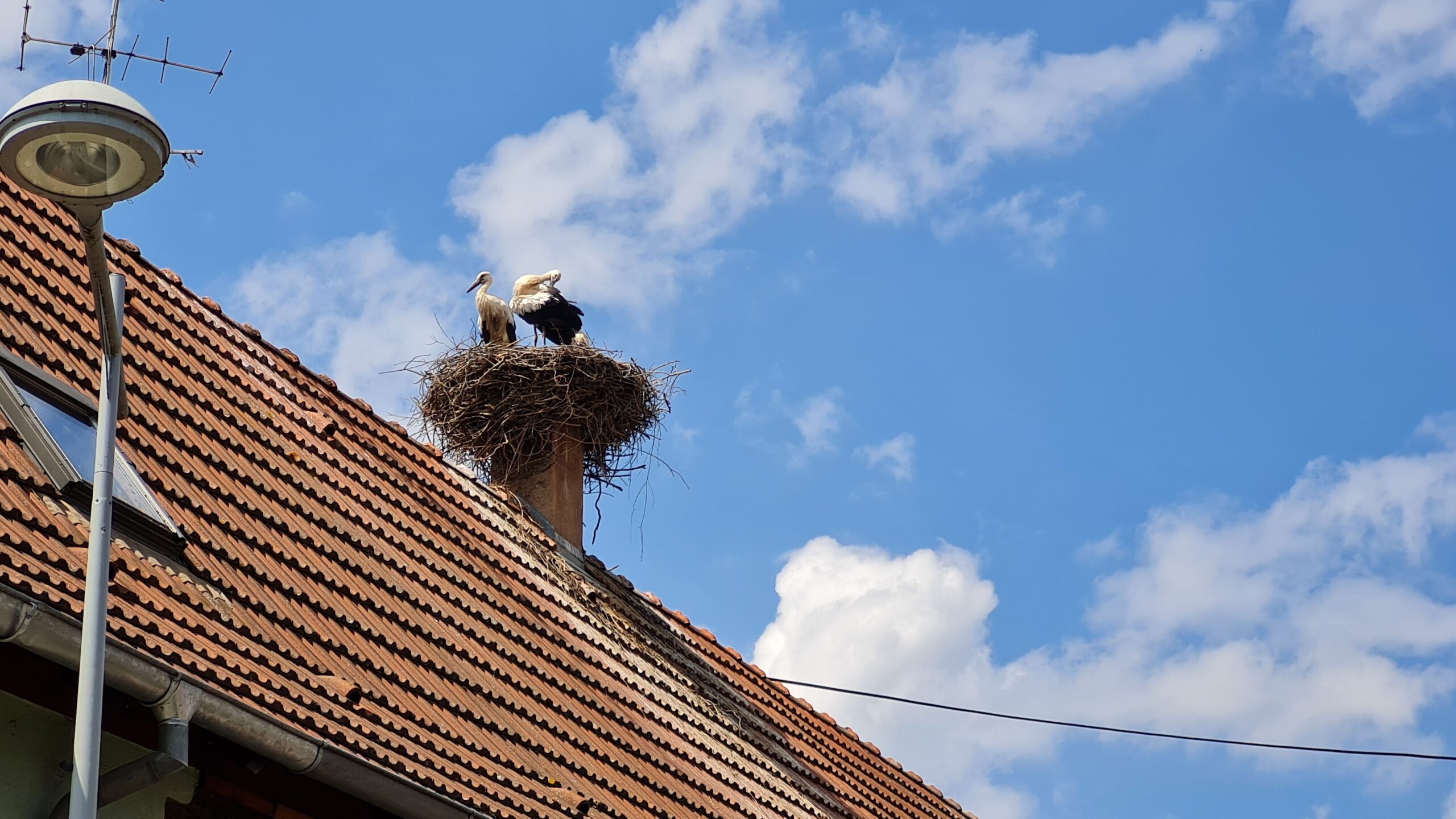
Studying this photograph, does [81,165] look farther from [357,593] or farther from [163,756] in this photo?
[357,593]

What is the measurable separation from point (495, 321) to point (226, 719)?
7.54 m

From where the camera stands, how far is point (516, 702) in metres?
Result: 8.05

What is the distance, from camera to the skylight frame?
6.09 meters

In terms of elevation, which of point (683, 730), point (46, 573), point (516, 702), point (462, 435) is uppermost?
point (462, 435)

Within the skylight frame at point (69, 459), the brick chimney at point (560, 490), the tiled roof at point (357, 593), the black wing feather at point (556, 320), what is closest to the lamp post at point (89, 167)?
the tiled roof at point (357, 593)

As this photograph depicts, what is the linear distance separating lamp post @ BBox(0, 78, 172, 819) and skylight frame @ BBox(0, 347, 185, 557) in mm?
1640

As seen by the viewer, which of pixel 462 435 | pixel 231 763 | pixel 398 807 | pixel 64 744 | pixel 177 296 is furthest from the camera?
pixel 462 435

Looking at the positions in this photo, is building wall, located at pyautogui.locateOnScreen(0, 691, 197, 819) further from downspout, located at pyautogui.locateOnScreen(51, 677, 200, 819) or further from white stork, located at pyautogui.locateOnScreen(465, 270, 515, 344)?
white stork, located at pyautogui.locateOnScreen(465, 270, 515, 344)

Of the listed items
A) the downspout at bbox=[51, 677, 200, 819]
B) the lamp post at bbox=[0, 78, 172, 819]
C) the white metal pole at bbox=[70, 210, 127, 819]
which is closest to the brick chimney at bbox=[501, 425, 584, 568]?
the downspout at bbox=[51, 677, 200, 819]

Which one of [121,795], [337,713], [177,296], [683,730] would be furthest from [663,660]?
[121,795]

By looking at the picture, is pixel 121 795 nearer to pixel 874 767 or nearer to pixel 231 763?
pixel 231 763

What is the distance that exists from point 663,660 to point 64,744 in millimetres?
5794

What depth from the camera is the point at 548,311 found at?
13.0 metres

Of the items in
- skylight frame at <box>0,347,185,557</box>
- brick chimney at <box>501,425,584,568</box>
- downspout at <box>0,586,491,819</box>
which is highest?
brick chimney at <box>501,425,584,568</box>
